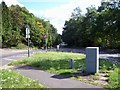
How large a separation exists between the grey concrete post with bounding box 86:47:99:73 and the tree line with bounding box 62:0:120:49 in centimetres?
1548

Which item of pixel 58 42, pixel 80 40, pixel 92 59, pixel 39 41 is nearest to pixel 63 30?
pixel 58 42

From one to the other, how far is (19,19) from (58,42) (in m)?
34.5

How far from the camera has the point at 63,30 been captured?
96.9m

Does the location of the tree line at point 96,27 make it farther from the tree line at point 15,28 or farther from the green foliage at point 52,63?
the tree line at point 15,28

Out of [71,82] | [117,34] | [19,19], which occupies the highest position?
[19,19]

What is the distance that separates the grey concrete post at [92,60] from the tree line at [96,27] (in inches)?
609

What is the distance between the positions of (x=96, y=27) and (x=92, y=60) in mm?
31662

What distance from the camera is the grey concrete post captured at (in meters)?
16.3

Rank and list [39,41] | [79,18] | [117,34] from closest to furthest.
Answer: [117,34]
[39,41]
[79,18]

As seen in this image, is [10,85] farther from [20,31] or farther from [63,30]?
[63,30]

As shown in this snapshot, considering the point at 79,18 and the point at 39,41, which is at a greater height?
the point at 79,18

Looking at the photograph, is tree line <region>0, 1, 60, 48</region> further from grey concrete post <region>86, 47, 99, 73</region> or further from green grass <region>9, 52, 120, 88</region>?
grey concrete post <region>86, 47, 99, 73</region>

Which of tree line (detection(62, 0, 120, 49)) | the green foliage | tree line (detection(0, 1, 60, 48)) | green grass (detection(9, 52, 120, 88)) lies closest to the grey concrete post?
green grass (detection(9, 52, 120, 88))

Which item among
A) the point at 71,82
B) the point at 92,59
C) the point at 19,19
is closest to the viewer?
the point at 71,82
